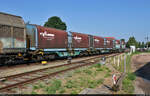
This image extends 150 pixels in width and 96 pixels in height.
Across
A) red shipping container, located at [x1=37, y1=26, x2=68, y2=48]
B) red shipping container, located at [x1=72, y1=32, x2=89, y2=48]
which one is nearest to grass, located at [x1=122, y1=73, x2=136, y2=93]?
red shipping container, located at [x1=37, y1=26, x2=68, y2=48]

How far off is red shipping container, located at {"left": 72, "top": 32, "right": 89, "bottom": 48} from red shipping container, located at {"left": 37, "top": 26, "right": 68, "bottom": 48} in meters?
1.94

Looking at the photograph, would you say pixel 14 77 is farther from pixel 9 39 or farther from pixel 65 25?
pixel 65 25

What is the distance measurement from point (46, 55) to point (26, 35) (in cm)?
329

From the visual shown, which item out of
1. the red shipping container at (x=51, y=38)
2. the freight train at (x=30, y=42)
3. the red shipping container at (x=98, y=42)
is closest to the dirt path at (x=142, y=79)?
the freight train at (x=30, y=42)

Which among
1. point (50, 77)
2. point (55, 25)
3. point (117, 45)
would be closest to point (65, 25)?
point (55, 25)

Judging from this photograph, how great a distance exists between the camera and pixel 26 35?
42.7ft

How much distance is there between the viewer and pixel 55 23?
62000mm

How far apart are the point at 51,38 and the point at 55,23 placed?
156ft

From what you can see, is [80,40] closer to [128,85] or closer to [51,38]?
[51,38]

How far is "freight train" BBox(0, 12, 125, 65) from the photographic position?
10.8m

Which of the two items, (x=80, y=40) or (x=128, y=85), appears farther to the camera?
(x=80, y=40)

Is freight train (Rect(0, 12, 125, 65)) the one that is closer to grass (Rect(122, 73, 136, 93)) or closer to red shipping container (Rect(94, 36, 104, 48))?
red shipping container (Rect(94, 36, 104, 48))

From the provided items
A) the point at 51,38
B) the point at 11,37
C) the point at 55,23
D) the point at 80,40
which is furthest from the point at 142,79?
the point at 55,23

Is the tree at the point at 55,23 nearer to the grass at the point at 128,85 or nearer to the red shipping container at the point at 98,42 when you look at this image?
the red shipping container at the point at 98,42
